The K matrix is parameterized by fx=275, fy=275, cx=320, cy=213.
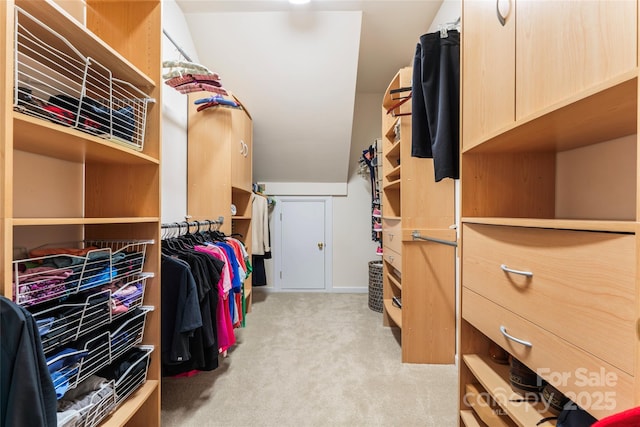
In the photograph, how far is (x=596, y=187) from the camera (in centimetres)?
97

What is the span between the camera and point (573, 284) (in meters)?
0.66

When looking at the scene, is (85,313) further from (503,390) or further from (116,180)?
(503,390)

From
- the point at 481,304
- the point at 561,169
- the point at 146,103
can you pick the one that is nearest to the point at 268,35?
the point at 146,103

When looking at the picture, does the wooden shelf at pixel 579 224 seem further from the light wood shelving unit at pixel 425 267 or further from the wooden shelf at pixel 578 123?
the light wood shelving unit at pixel 425 267

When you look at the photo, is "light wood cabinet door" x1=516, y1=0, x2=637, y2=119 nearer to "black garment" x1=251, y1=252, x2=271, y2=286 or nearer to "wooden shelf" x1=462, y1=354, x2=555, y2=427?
"wooden shelf" x1=462, y1=354, x2=555, y2=427

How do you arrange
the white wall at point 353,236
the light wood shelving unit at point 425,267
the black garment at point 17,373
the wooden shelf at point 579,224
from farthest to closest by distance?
the white wall at point 353,236 → the light wood shelving unit at point 425,267 → the black garment at point 17,373 → the wooden shelf at point 579,224

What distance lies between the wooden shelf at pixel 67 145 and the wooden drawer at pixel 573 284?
4.87ft

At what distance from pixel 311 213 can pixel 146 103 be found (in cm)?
308

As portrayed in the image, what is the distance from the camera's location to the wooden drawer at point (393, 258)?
7.52 feet

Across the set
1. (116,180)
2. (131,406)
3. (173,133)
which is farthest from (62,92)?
(131,406)

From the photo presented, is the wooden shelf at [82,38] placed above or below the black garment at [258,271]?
above

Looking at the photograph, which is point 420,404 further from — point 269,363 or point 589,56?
point 589,56

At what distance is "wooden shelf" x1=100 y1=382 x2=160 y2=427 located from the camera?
1.13 metres

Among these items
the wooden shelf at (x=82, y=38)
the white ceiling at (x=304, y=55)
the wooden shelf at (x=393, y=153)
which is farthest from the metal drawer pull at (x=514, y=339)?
the white ceiling at (x=304, y=55)
